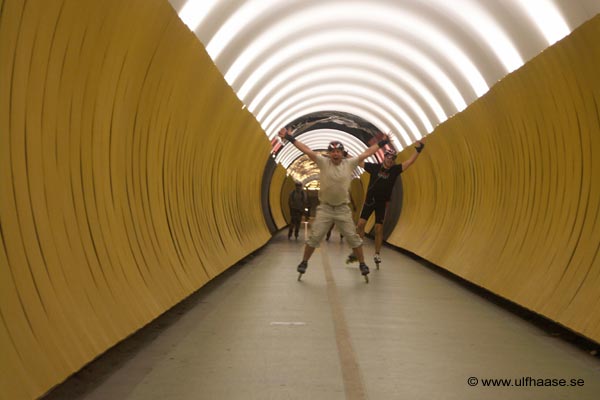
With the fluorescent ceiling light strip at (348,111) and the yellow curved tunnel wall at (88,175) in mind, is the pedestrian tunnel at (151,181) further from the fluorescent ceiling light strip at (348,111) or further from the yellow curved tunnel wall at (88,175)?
the fluorescent ceiling light strip at (348,111)

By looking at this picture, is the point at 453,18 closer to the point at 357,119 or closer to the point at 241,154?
the point at 241,154

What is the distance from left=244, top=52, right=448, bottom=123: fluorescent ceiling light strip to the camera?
17.9 meters

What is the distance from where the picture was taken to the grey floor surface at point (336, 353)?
212 inches

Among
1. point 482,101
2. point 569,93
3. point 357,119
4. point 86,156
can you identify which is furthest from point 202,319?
point 357,119

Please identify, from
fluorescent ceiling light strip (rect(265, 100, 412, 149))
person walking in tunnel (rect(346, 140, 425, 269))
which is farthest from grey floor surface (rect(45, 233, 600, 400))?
fluorescent ceiling light strip (rect(265, 100, 412, 149))

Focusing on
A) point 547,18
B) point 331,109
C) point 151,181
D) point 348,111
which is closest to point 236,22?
point 151,181

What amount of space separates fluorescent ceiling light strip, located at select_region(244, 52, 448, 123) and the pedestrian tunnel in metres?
2.76

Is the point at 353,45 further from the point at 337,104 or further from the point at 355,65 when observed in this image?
the point at 337,104

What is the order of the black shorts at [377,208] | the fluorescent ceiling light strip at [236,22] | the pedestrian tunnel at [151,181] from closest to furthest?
the pedestrian tunnel at [151,181] < the fluorescent ceiling light strip at [236,22] < the black shorts at [377,208]

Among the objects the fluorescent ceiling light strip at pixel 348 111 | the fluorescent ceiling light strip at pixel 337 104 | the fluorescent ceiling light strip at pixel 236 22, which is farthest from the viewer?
the fluorescent ceiling light strip at pixel 348 111

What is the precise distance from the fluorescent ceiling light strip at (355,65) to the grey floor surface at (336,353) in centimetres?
772

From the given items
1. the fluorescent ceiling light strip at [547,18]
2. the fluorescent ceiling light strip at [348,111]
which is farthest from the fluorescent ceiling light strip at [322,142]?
the fluorescent ceiling light strip at [547,18]

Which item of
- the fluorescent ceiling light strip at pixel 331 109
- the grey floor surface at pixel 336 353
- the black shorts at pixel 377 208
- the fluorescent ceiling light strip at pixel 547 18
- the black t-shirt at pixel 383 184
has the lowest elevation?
the grey floor surface at pixel 336 353

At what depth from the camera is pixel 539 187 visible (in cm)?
1009
